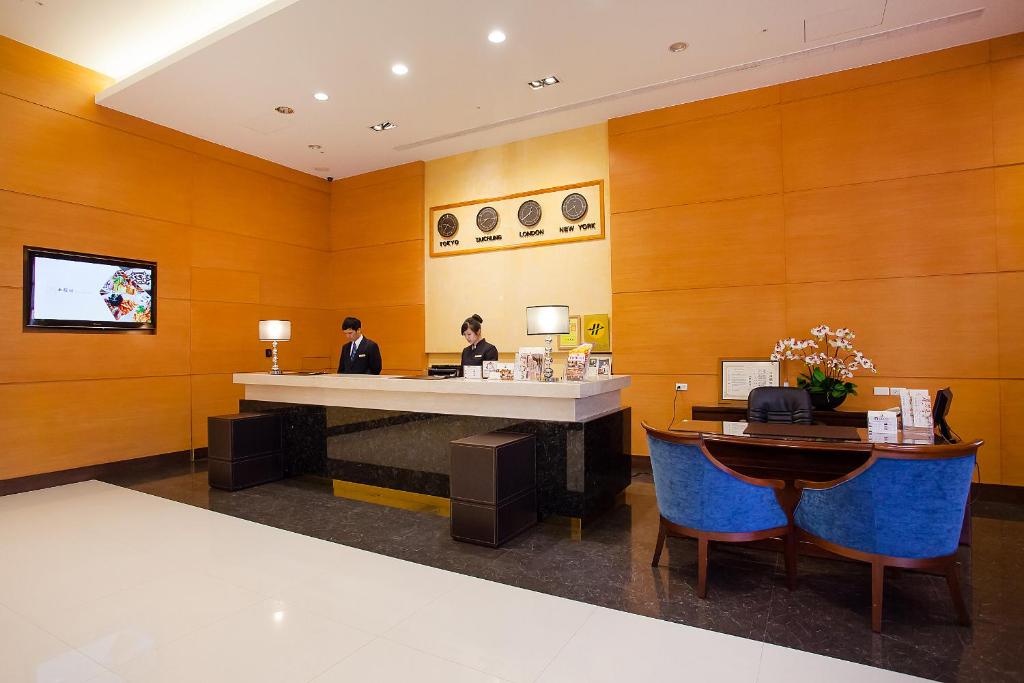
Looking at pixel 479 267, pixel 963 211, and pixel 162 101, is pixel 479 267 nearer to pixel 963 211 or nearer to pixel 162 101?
pixel 162 101

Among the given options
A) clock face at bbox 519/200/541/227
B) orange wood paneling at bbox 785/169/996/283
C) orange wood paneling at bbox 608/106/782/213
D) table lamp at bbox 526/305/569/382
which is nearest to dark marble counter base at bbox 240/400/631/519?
table lamp at bbox 526/305/569/382

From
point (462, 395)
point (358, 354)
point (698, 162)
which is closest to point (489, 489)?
point (462, 395)

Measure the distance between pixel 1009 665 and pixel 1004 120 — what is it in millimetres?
4802

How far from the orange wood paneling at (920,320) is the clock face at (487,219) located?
396 cm

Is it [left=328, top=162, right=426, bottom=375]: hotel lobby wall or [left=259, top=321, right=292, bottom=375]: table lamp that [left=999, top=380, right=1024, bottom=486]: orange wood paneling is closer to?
[left=328, top=162, right=426, bottom=375]: hotel lobby wall

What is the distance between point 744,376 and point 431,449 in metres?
3.38

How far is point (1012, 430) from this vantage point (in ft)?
15.6

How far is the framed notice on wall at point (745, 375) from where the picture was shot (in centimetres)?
551

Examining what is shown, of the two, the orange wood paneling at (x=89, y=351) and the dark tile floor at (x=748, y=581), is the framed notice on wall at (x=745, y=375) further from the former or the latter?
the orange wood paneling at (x=89, y=351)

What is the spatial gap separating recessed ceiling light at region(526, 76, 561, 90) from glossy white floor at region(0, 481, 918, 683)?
15.6ft

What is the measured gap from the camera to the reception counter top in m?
3.94

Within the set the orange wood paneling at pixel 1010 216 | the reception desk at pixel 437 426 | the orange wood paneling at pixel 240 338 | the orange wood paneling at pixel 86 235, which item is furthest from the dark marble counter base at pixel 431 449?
the orange wood paneling at pixel 1010 216

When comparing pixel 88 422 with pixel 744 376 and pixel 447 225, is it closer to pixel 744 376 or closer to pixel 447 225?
pixel 447 225

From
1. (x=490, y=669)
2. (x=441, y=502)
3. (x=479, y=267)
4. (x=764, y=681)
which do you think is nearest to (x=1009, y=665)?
(x=764, y=681)
